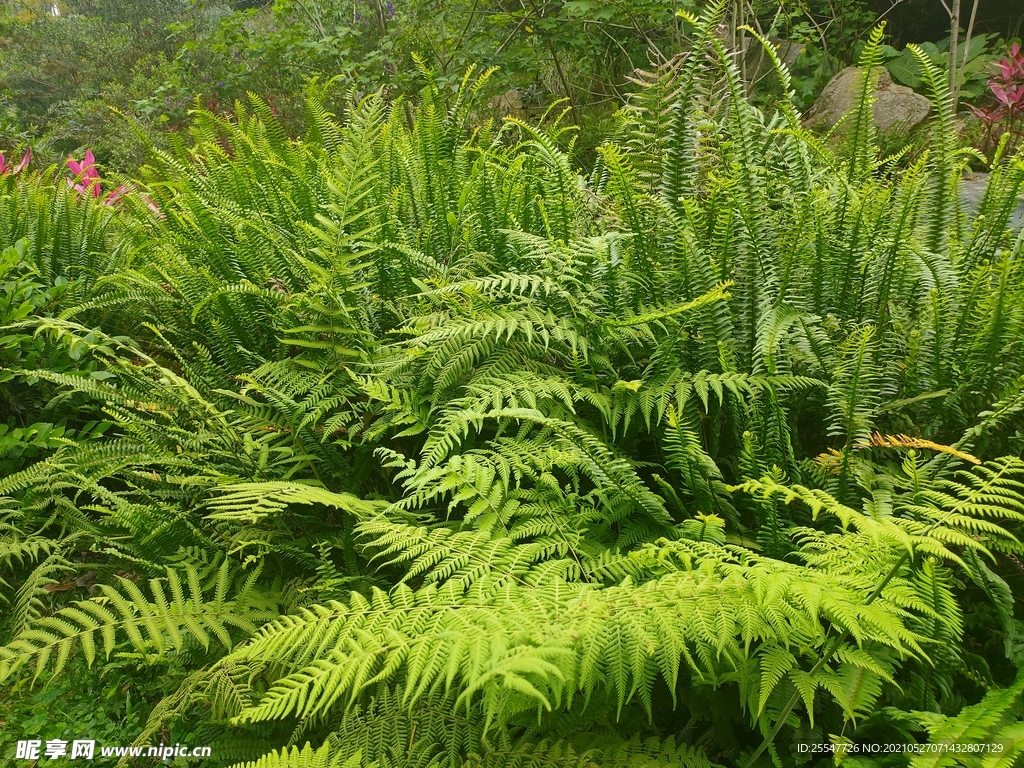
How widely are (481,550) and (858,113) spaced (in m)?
1.63

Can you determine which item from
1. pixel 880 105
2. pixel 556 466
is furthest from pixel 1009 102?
pixel 556 466

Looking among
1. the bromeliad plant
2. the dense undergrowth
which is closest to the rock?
the bromeliad plant

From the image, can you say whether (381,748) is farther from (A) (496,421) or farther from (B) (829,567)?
(B) (829,567)

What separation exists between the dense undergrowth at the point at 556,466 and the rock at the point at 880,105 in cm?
345

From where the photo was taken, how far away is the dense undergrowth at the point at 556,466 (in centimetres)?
110

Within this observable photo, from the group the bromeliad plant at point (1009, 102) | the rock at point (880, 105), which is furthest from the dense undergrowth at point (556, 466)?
the rock at point (880, 105)

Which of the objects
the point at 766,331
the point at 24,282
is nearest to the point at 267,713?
the point at 766,331

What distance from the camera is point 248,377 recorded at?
1.70 m

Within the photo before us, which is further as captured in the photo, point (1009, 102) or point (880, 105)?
point (880, 105)

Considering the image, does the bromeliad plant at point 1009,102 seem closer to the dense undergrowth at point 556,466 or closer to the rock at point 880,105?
the rock at point 880,105

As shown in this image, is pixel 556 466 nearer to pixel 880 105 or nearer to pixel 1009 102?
pixel 1009 102

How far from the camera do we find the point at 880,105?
5.23 meters

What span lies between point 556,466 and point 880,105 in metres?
5.14

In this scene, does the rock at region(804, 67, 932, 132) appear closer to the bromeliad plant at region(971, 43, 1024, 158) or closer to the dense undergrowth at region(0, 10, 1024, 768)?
the bromeliad plant at region(971, 43, 1024, 158)
